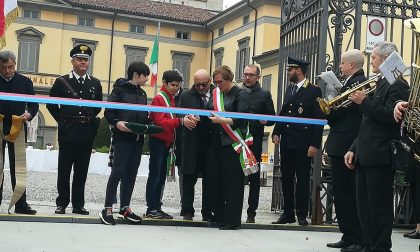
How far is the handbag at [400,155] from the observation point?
541 cm

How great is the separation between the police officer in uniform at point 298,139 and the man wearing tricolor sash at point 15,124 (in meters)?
3.13

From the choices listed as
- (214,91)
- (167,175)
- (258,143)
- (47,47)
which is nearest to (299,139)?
(258,143)

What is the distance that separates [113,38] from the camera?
152 feet

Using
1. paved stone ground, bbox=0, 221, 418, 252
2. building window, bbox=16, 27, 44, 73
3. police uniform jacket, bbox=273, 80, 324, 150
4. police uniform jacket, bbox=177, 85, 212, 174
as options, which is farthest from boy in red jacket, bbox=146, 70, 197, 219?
building window, bbox=16, 27, 44, 73

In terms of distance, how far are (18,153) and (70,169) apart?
2.48ft

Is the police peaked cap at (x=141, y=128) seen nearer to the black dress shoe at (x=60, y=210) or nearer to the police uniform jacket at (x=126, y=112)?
the police uniform jacket at (x=126, y=112)

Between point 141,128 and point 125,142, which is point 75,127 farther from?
point 141,128

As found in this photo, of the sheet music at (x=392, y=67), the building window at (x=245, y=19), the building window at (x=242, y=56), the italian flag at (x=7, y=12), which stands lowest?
the sheet music at (x=392, y=67)

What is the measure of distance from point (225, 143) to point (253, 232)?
1.07 m

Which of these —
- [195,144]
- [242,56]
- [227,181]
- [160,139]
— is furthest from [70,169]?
[242,56]

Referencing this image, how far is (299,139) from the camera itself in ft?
26.5

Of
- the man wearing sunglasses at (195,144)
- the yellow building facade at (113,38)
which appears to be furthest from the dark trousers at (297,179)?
the yellow building facade at (113,38)

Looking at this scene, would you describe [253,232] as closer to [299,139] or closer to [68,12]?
[299,139]

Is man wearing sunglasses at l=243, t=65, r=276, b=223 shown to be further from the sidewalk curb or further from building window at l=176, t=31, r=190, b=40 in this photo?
building window at l=176, t=31, r=190, b=40
